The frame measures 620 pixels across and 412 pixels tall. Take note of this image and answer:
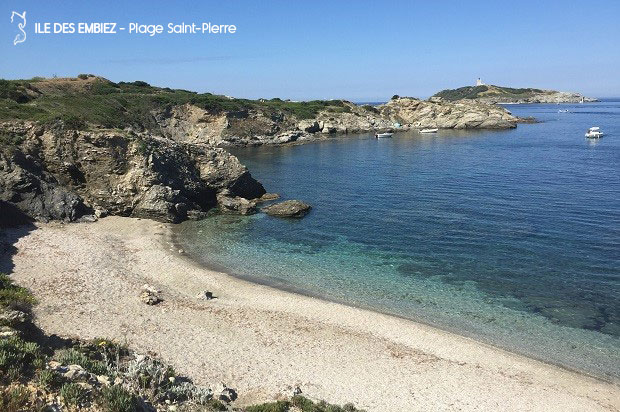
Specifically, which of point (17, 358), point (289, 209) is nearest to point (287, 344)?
point (17, 358)

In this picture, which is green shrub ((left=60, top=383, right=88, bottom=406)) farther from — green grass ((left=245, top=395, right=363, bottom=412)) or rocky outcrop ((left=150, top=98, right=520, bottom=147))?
rocky outcrop ((left=150, top=98, right=520, bottom=147))

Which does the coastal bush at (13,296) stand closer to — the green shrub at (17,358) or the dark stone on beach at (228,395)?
the green shrub at (17,358)

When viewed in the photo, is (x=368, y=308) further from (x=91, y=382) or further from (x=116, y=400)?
(x=116, y=400)

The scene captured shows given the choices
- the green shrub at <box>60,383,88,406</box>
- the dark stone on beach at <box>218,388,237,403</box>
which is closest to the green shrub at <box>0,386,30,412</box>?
the green shrub at <box>60,383,88,406</box>

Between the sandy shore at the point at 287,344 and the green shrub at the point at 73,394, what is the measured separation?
6683 mm

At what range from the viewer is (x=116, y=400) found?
34.1ft

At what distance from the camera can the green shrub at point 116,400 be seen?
33.6 ft

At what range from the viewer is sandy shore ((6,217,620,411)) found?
55.5 ft

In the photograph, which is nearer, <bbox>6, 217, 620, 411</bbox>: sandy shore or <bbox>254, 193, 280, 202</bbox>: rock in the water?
<bbox>6, 217, 620, 411</bbox>: sandy shore

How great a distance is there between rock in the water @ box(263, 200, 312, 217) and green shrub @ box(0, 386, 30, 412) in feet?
107

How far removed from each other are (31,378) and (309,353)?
1146cm

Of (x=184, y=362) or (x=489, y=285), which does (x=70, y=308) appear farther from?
(x=489, y=285)

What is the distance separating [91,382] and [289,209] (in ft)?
103

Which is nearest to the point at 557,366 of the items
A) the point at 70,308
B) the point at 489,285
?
the point at 489,285
